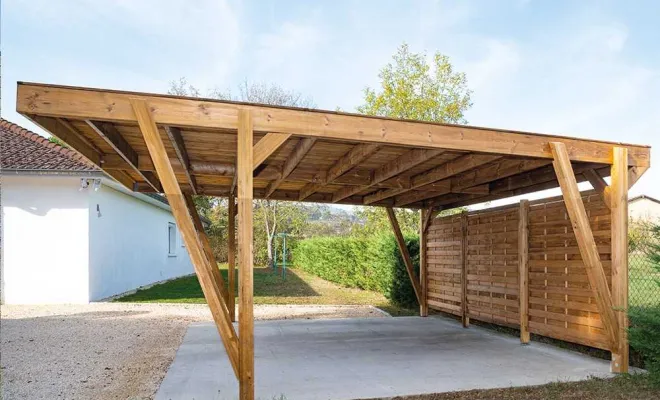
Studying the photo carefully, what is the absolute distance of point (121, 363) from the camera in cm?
532

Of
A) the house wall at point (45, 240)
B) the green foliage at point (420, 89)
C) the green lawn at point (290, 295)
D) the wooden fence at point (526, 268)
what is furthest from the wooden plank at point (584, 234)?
the green foliage at point (420, 89)

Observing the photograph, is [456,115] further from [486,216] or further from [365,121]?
[365,121]

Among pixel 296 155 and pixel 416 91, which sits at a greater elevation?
pixel 416 91

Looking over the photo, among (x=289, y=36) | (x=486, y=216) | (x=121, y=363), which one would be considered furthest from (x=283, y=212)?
(x=121, y=363)

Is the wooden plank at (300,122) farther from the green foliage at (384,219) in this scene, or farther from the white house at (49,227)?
the green foliage at (384,219)

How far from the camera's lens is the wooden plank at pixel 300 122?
136 inches

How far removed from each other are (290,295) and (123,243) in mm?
4764

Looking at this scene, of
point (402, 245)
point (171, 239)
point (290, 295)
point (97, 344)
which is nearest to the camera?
point (97, 344)

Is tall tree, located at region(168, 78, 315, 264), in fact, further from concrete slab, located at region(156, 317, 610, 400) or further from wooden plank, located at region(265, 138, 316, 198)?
wooden plank, located at region(265, 138, 316, 198)

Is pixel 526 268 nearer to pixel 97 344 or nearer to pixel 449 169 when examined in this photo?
pixel 449 169

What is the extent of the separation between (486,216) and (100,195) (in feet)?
28.0

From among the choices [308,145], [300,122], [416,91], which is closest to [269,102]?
[416,91]

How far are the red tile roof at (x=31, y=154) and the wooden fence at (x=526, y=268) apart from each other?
747 centimetres

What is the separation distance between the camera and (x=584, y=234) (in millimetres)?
4668
